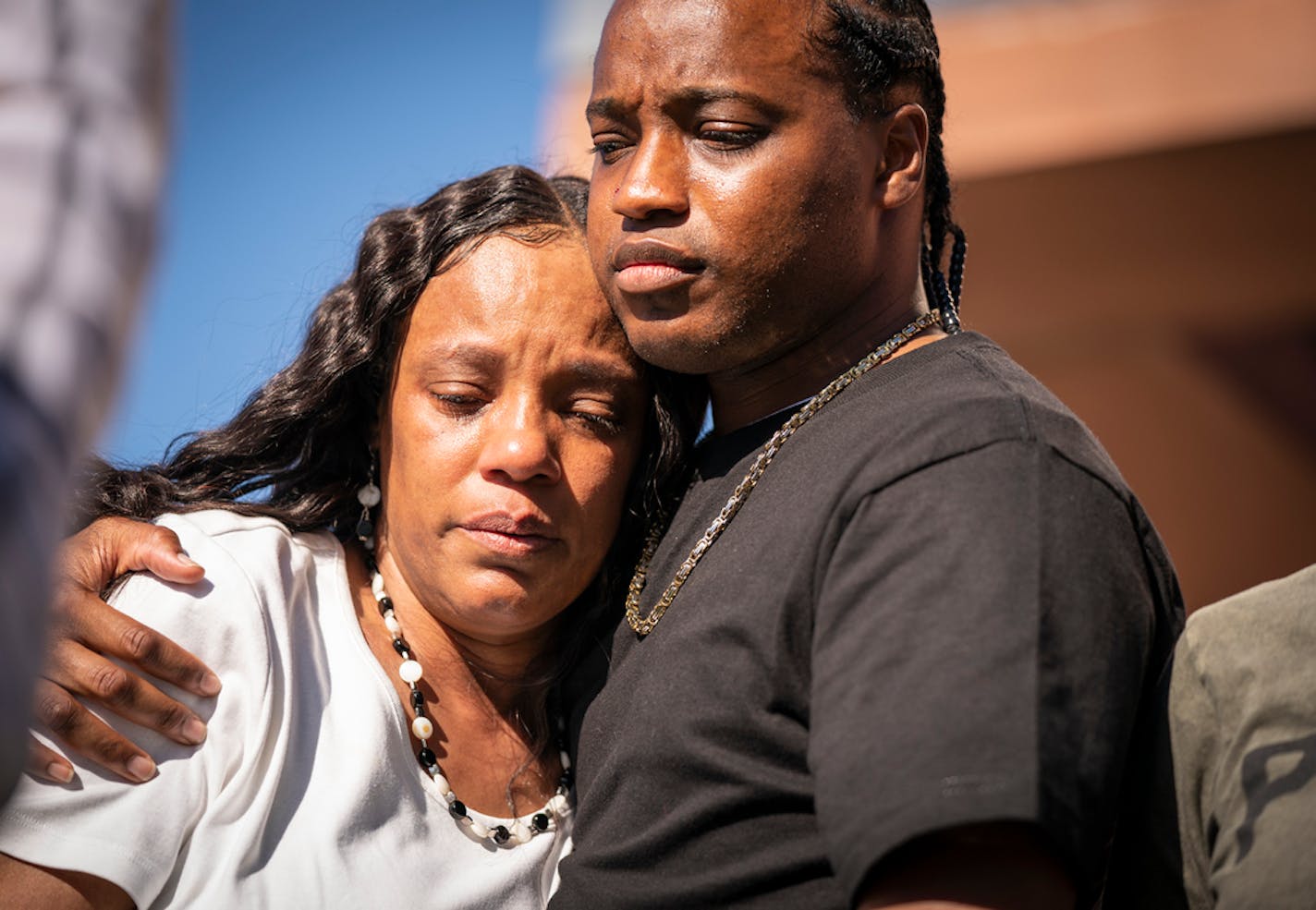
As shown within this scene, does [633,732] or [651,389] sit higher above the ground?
[651,389]

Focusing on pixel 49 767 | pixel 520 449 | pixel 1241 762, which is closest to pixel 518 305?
pixel 520 449

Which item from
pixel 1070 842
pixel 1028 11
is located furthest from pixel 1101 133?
pixel 1070 842

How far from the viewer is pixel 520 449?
7.43 ft

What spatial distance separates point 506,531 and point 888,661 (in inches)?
35.7

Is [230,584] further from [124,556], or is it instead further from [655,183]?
[655,183]

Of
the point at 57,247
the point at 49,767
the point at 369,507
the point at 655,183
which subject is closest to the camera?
the point at 57,247

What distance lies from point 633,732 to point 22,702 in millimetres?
1384

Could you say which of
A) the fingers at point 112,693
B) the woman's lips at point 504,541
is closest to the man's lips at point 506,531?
the woman's lips at point 504,541

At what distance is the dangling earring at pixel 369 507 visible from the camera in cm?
262

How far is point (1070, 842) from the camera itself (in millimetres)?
1457

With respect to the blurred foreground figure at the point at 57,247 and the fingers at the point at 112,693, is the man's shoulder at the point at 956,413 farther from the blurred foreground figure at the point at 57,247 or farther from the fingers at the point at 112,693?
the blurred foreground figure at the point at 57,247

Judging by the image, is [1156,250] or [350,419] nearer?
[350,419]

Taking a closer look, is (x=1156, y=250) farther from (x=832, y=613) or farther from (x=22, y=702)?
(x=22, y=702)

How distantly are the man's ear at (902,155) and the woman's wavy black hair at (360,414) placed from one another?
1.64 ft
